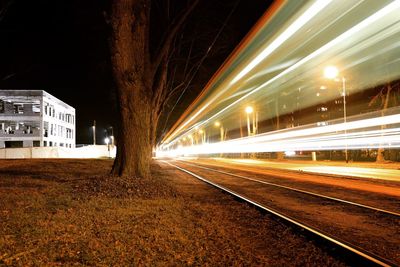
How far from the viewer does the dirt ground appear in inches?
217

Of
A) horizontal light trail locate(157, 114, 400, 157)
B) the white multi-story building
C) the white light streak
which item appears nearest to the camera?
the white light streak

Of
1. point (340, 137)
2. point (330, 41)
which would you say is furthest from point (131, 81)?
point (340, 137)

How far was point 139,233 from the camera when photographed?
7031 millimetres

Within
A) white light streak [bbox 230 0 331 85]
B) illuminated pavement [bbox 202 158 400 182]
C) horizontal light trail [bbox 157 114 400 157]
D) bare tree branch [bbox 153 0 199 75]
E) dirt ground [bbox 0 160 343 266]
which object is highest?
white light streak [bbox 230 0 331 85]

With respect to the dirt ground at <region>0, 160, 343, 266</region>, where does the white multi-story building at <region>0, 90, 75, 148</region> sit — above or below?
above

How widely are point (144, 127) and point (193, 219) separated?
6266 millimetres

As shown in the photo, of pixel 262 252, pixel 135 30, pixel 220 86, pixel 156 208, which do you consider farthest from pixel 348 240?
pixel 220 86

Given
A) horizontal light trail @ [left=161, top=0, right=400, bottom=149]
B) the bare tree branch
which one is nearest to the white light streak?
horizontal light trail @ [left=161, top=0, right=400, bottom=149]

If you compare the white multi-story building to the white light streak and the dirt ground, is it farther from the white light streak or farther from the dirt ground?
the dirt ground

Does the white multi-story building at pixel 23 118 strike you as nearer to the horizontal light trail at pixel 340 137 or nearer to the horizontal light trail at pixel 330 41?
the horizontal light trail at pixel 330 41

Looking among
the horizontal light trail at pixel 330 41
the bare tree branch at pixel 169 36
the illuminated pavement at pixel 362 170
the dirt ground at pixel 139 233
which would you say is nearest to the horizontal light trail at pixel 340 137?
the illuminated pavement at pixel 362 170

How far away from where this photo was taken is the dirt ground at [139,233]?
18.1 ft

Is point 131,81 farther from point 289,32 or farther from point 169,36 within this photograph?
point 289,32

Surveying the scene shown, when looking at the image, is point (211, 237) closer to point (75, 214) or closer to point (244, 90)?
point (75, 214)
